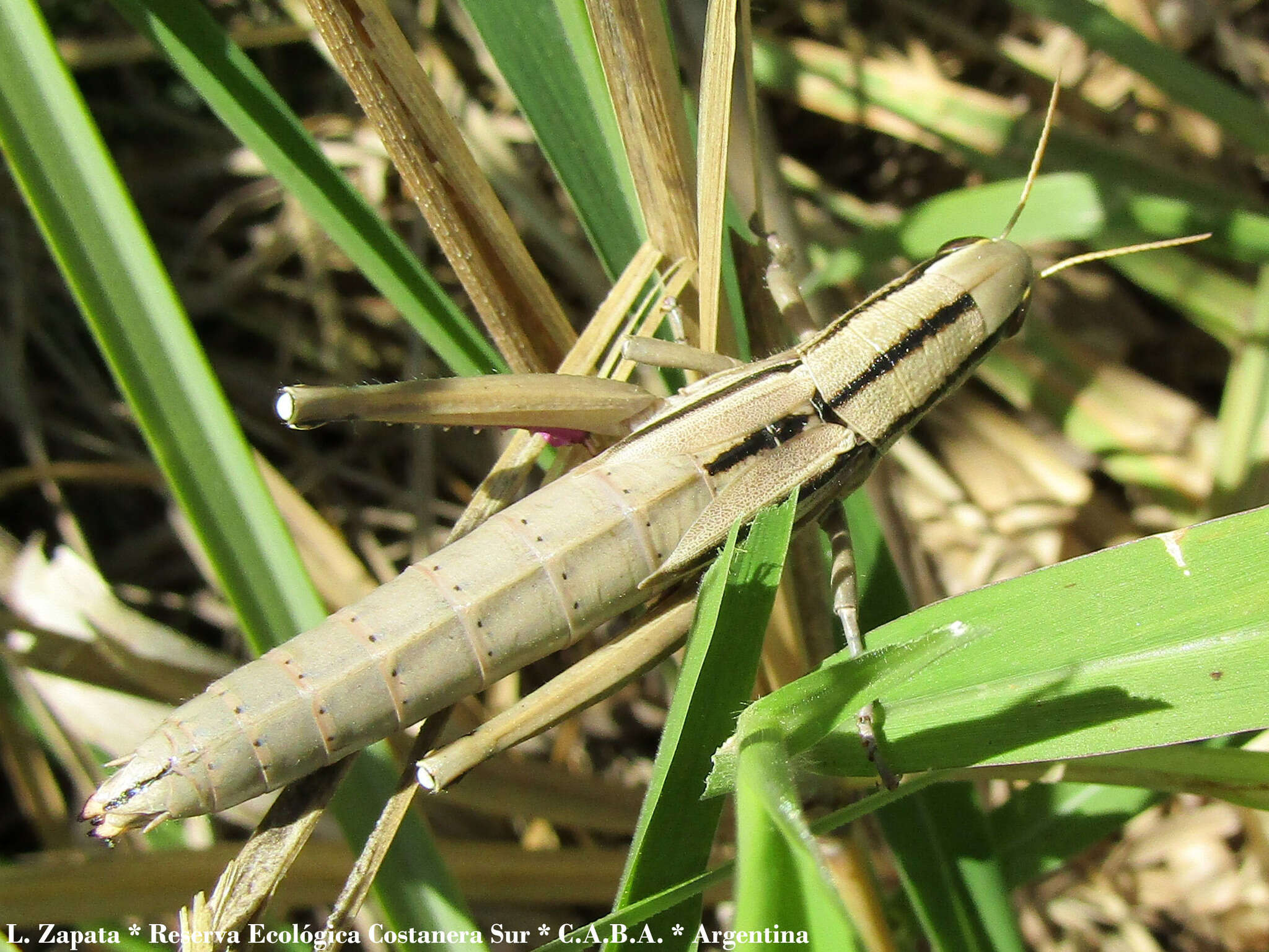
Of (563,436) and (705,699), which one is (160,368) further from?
(705,699)

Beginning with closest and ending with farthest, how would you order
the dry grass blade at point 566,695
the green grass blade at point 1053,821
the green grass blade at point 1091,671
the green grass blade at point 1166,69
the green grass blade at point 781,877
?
the green grass blade at point 781,877 → the green grass blade at point 1091,671 → the dry grass blade at point 566,695 → the green grass blade at point 1053,821 → the green grass blade at point 1166,69

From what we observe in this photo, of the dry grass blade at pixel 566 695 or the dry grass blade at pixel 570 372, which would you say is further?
the dry grass blade at pixel 570 372

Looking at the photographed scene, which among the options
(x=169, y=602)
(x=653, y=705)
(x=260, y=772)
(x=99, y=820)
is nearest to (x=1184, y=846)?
(x=653, y=705)

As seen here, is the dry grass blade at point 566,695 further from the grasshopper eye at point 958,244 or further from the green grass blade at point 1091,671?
the grasshopper eye at point 958,244

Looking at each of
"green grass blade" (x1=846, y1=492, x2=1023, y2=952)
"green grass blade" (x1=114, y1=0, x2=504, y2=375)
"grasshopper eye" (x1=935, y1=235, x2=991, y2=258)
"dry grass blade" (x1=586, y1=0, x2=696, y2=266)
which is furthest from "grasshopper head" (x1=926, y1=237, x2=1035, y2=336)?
"green grass blade" (x1=114, y1=0, x2=504, y2=375)

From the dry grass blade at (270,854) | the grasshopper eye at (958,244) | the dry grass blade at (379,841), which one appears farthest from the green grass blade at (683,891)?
the grasshopper eye at (958,244)

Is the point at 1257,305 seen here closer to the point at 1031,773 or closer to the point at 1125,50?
the point at 1125,50

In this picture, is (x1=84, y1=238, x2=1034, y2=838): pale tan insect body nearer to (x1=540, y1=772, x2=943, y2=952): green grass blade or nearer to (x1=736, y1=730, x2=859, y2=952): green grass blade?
(x1=540, y1=772, x2=943, y2=952): green grass blade

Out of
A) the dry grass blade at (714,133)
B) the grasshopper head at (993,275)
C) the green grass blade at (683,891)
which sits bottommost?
the green grass blade at (683,891)
